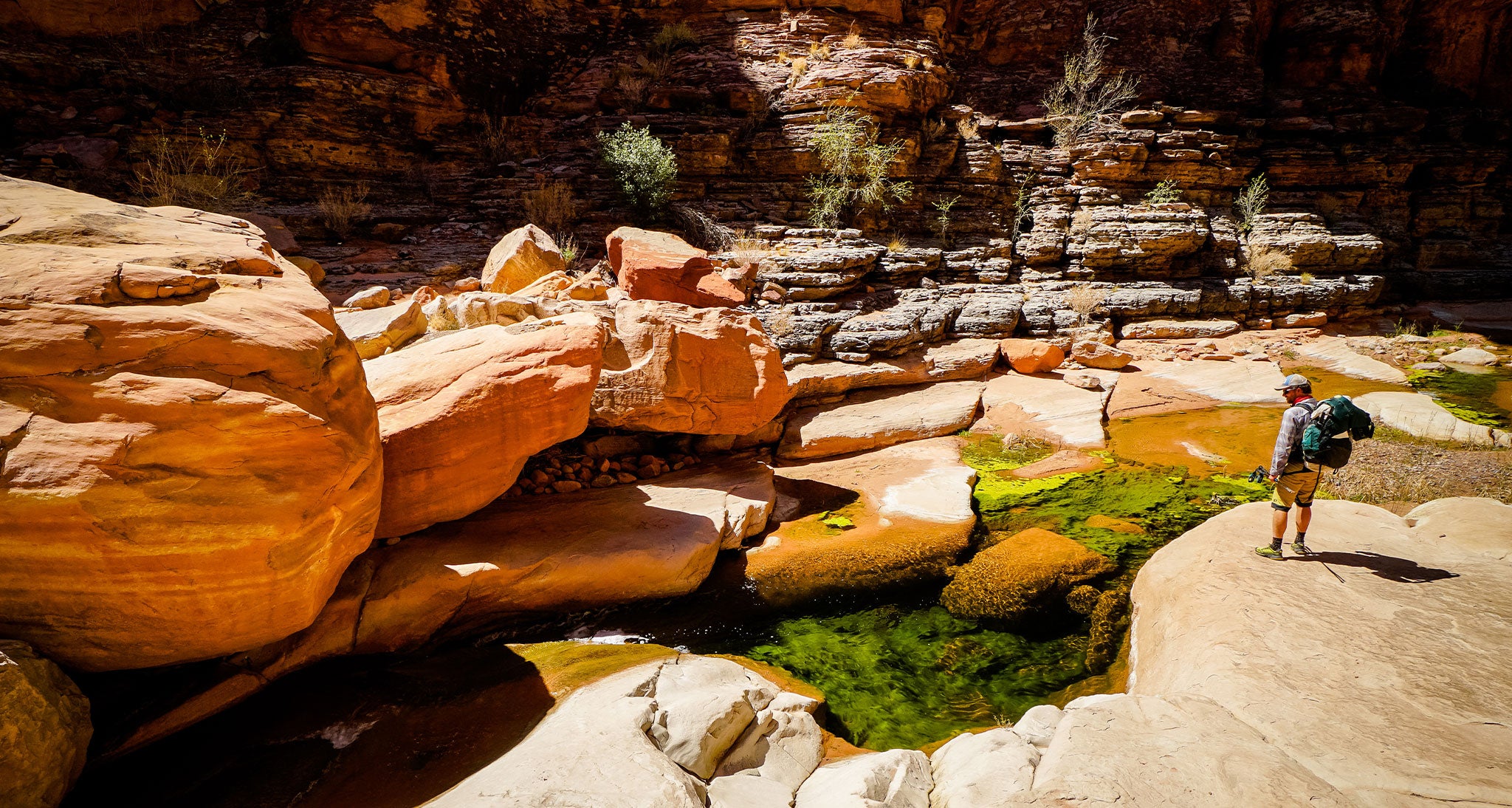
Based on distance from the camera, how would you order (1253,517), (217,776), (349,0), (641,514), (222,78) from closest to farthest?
(217,776) → (1253,517) → (641,514) → (222,78) → (349,0)

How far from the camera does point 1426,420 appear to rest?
6590 millimetres

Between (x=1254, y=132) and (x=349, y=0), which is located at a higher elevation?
(x=349, y=0)

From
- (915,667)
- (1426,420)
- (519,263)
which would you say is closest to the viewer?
(915,667)

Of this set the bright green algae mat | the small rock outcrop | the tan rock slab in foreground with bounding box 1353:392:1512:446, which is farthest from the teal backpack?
the small rock outcrop

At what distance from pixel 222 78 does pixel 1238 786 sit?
48.0ft

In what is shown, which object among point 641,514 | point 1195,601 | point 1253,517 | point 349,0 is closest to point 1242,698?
point 1195,601

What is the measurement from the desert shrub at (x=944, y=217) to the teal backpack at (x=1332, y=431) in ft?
24.9

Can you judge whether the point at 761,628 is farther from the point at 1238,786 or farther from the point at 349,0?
the point at 349,0

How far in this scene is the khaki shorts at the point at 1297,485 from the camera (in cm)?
406

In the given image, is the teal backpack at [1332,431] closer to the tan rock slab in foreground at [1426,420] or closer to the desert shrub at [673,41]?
the tan rock slab in foreground at [1426,420]

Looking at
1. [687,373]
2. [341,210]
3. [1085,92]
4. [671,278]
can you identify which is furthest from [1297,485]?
[1085,92]

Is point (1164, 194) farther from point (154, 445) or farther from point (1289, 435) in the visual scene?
point (154, 445)

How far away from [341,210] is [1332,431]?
39.4 ft

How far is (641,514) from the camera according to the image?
5266 mm
